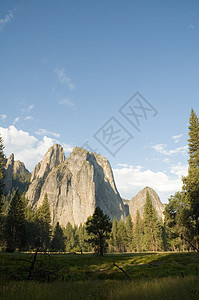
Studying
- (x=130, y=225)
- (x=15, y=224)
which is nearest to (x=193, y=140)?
(x=15, y=224)

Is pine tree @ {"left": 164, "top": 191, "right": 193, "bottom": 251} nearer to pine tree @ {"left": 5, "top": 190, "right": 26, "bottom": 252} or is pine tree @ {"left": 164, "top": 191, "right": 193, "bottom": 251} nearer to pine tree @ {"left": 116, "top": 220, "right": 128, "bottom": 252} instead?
pine tree @ {"left": 5, "top": 190, "right": 26, "bottom": 252}

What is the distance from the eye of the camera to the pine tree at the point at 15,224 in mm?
51000

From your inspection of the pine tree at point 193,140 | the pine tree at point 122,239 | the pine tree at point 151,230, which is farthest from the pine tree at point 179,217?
the pine tree at point 122,239

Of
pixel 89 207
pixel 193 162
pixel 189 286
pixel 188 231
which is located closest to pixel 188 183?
pixel 193 162

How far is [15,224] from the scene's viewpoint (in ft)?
169

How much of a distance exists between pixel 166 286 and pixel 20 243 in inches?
2338

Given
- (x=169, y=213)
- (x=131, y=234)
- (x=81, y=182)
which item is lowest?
(x=131, y=234)

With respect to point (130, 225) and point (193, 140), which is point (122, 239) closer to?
point (130, 225)

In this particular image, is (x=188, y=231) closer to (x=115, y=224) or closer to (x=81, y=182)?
(x=115, y=224)

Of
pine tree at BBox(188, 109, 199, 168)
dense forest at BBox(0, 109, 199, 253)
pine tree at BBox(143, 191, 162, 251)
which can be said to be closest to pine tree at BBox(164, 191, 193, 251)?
dense forest at BBox(0, 109, 199, 253)

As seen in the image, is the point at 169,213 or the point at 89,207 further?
the point at 89,207

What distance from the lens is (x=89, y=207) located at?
185375 millimetres

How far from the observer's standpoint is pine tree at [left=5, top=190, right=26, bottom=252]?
51.0 meters

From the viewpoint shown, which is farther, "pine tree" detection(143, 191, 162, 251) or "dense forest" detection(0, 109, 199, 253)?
"pine tree" detection(143, 191, 162, 251)
